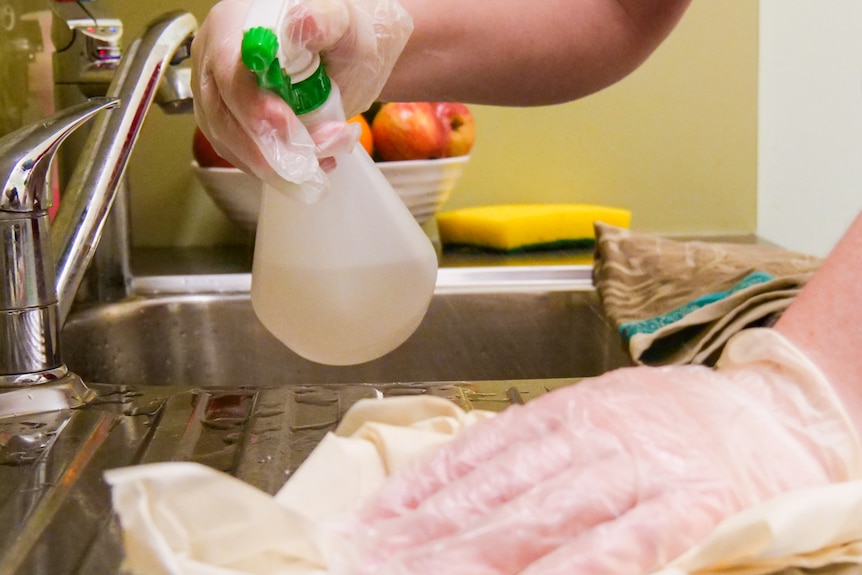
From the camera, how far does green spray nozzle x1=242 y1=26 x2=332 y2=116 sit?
51 centimetres

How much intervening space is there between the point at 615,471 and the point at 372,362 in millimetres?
657

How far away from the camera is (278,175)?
0.57 m

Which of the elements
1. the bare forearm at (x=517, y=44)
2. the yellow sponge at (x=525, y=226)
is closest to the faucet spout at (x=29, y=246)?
the bare forearm at (x=517, y=44)

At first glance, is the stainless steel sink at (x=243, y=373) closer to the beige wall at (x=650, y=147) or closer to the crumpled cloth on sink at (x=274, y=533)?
the crumpled cloth on sink at (x=274, y=533)

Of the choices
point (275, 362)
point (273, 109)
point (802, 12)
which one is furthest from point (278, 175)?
point (802, 12)

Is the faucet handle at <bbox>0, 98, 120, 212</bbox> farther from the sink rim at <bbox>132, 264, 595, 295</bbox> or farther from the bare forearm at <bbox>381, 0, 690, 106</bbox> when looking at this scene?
the sink rim at <bbox>132, 264, 595, 295</bbox>

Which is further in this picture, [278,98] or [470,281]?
[470,281]

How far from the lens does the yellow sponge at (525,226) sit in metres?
1.30

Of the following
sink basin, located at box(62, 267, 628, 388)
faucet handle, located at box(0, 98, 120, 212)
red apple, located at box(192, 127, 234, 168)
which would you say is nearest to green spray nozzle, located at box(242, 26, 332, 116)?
faucet handle, located at box(0, 98, 120, 212)

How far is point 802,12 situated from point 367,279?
1090 millimetres

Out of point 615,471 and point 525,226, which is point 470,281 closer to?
point 525,226

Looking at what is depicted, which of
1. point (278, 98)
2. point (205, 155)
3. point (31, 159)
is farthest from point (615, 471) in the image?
point (205, 155)

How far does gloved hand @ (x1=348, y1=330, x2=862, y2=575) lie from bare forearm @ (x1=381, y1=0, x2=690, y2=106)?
43 cm

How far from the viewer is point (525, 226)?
4.28 feet
